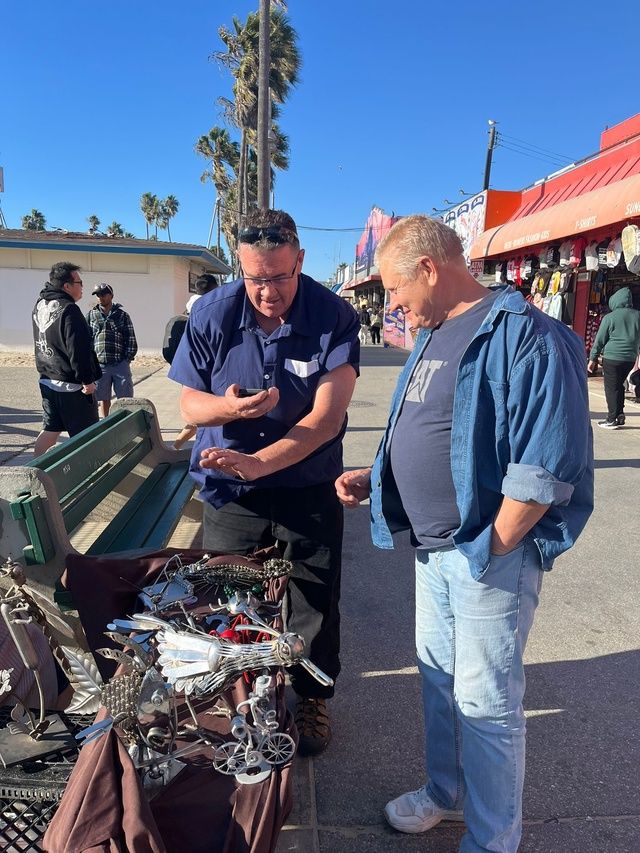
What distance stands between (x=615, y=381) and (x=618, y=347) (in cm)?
48

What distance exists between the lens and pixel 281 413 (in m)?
2.27

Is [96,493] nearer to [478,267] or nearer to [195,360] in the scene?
[195,360]

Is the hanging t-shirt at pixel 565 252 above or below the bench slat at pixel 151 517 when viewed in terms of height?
above

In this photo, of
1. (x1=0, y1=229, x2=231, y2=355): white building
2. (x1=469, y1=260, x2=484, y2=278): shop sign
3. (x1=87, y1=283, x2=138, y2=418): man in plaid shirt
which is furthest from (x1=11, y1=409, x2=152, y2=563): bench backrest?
(x1=0, y1=229, x2=231, y2=355): white building

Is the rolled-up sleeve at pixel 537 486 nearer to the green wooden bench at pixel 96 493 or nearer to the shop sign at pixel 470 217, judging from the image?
the green wooden bench at pixel 96 493

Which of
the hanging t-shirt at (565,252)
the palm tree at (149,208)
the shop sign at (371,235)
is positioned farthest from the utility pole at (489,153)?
the palm tree at (149,208)

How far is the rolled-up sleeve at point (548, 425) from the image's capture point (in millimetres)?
1503

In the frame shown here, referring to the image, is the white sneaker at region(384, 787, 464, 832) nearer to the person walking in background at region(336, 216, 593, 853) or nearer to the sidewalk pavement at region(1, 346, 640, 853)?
the sidewalk pavement at region(1, 346, 640, 853)

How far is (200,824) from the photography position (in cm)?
140

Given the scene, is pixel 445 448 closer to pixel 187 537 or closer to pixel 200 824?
pixel 200 824

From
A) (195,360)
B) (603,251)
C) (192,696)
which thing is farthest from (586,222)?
(192,696)

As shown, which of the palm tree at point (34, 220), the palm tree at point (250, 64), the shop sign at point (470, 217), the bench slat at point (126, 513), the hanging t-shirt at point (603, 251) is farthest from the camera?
the palm tree at point (34, 220)

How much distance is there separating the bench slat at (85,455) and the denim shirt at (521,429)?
1.83 meters

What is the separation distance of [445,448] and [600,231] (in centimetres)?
1055
